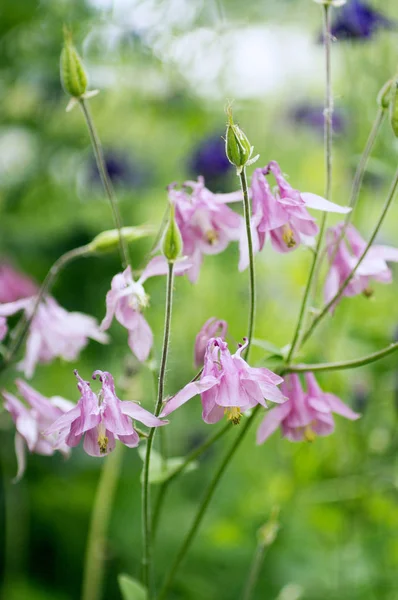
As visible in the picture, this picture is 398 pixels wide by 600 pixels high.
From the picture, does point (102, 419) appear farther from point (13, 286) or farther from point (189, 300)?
point (189, 300)

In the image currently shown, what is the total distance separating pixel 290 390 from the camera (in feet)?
2.48

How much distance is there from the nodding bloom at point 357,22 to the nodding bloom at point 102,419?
0.88 metres

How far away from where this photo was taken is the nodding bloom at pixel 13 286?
132 cm

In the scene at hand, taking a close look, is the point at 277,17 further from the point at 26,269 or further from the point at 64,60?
the point at 64,60

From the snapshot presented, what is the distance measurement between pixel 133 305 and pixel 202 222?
12 centimetres

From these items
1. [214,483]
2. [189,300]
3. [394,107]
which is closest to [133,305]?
[214,483]

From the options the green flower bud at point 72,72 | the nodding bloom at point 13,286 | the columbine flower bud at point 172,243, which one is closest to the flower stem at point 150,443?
the columbine flower bud at point 172,243

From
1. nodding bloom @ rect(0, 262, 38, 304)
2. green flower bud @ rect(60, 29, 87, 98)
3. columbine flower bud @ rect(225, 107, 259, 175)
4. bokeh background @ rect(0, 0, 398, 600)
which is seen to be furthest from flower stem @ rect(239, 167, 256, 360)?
nodding bloom @ rect(0, 262, 38, 304)

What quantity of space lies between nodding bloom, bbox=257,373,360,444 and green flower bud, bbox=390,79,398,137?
0.83ft

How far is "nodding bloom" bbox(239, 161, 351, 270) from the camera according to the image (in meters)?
0.68

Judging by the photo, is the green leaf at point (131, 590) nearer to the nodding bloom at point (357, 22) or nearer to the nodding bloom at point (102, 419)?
the nodding bloom at point (102, 419)

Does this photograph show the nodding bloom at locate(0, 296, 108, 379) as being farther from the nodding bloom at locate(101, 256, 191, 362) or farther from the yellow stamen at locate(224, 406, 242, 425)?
the yellow stamen at locate(224, 406, 242, 425)

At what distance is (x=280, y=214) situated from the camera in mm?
687

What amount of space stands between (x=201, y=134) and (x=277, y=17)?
40 centimetres
